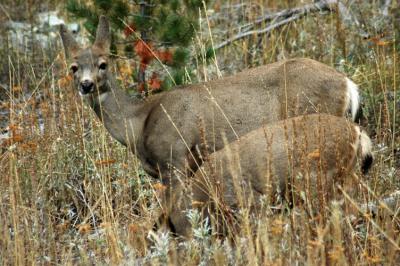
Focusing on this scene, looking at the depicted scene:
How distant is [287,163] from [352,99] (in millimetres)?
1475

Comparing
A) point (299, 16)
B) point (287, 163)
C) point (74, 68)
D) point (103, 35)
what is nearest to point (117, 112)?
point (74, 68)

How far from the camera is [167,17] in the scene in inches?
326

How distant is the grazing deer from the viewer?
570 cm

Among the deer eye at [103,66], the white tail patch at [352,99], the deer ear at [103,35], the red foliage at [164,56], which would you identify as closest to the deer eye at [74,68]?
the deer eye at [103,66]

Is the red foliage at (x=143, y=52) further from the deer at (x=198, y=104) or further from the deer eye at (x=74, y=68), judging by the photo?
the deer eye at (x=74, y=68)

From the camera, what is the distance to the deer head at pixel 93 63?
7.37 meters

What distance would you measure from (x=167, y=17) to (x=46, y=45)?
3.33m

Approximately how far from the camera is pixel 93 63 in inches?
297

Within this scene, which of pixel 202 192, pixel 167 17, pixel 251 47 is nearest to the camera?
pixel 202 192

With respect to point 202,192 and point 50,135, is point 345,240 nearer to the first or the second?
point 202,192

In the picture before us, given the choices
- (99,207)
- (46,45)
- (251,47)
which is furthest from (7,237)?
(46,45)

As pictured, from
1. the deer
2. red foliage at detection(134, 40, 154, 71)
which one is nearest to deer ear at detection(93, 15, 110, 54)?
the deer

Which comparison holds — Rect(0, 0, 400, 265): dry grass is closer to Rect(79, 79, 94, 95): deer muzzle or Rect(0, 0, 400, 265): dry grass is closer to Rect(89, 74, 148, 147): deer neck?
Rect(89, 74, 148, 147): deer neck

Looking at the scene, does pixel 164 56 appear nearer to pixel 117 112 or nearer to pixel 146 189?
pixel 117 112
